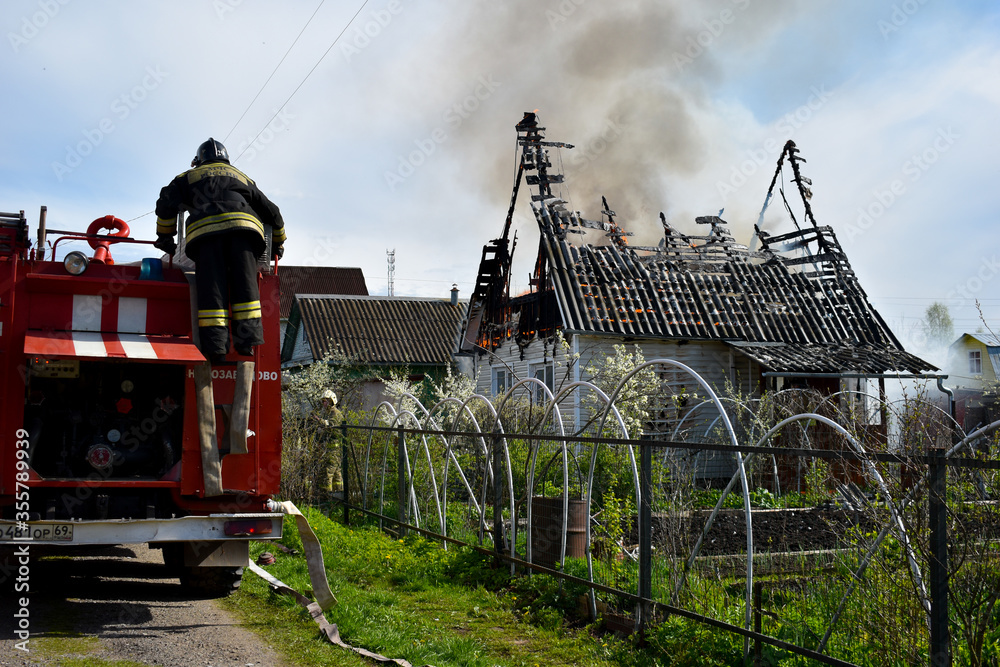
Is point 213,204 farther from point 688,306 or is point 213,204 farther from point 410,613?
point 688,306

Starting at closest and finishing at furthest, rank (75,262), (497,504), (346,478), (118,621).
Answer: (75,262)
(118,621)
(497,504)
(346,478)

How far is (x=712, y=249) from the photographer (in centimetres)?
2155

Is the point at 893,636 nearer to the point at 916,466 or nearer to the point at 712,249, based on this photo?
the point at 916,466

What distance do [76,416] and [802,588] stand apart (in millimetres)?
5002

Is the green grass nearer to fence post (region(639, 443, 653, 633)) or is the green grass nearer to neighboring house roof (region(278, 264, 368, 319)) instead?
fence post (region(639, 443, 653, 633))

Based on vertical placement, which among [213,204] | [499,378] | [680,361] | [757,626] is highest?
[213,204]

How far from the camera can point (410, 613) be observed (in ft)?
22.0

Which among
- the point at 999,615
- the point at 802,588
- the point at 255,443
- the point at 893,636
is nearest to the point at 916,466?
the point at 893,636

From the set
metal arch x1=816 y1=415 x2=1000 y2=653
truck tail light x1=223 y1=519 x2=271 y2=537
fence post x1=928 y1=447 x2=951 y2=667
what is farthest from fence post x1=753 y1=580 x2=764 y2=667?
truck tail light x1=223 y1=519 x2=271 y2=537

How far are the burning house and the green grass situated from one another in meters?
8.94

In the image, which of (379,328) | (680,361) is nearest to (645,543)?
(680,361)

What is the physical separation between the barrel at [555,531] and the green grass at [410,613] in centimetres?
44

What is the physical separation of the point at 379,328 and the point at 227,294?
25.0 m

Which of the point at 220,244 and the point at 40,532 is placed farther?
the point at 220,244
